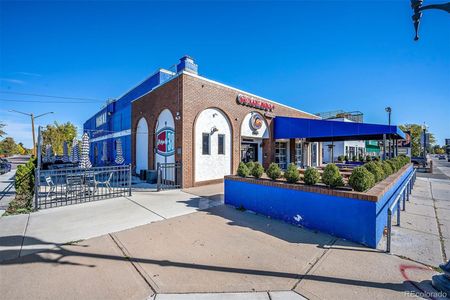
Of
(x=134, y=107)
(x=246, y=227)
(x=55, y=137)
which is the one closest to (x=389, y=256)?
(x=246, y=227)

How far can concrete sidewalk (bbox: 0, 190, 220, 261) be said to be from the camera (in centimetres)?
441

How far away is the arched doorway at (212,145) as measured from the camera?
453 inches

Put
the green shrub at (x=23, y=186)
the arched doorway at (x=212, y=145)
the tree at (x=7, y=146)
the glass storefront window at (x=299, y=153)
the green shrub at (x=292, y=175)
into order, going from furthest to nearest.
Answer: the tree at (x=7, y=146) → the glass storefront window at (x=299, y=153) → the arched doorway at (x=212, y=145) → the green shrub at (x=23, y=186) → the green shrub at (x=292, y=175)

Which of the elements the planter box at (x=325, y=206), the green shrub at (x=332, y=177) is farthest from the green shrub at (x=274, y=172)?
the green shrub at (x=332, y=177)

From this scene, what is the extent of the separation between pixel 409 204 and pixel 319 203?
5474mm

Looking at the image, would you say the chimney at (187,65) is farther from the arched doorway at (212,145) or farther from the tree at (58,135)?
the tree at (58,135)

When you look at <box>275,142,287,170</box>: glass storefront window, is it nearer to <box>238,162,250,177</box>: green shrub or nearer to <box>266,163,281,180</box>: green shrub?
<box>238,162,250,177</box>: green shrub

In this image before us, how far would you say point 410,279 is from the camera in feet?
10.4

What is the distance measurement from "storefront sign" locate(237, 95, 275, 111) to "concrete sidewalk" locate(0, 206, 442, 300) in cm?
1020

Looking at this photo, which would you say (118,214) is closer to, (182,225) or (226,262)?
(182,225)

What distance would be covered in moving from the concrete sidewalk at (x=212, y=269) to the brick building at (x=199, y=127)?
6507 mm

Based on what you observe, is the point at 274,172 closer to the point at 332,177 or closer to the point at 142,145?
the point at 332,177

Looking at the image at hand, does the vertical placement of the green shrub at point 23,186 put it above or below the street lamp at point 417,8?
below

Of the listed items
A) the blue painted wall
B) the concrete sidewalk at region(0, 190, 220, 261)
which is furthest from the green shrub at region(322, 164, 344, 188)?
the blue painted wall
